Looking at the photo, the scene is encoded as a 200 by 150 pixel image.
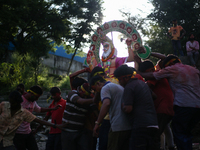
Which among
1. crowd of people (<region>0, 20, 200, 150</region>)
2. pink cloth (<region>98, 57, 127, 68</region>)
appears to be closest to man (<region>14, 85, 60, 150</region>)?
crowd of people (<region>0, 20, 200, 150</region>)

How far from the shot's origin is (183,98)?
3.69 meters

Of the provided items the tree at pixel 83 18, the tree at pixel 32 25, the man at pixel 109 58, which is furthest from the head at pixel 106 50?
the tree at pixel 83 18

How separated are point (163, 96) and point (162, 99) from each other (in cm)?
6

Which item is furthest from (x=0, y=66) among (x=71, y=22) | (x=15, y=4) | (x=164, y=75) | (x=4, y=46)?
(x=164, y=75)

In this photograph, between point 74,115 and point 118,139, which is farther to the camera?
point 74,115

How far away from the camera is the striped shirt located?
3885 mm

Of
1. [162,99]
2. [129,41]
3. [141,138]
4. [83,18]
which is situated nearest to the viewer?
[141,138]

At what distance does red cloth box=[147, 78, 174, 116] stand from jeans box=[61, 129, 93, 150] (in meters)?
1.38

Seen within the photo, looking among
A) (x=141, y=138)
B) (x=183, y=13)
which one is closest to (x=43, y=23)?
(x=183, y=13)

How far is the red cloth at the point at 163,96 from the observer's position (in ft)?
12.4

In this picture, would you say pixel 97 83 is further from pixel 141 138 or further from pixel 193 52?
pixel 193 52

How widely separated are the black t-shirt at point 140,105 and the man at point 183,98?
0.92 m

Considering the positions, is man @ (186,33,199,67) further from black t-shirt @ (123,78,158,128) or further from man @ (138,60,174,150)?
black t-shirt @ (123,78,158,128)

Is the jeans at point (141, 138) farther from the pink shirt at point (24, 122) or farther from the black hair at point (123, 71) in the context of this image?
the pink shirt at point (24, 122)
